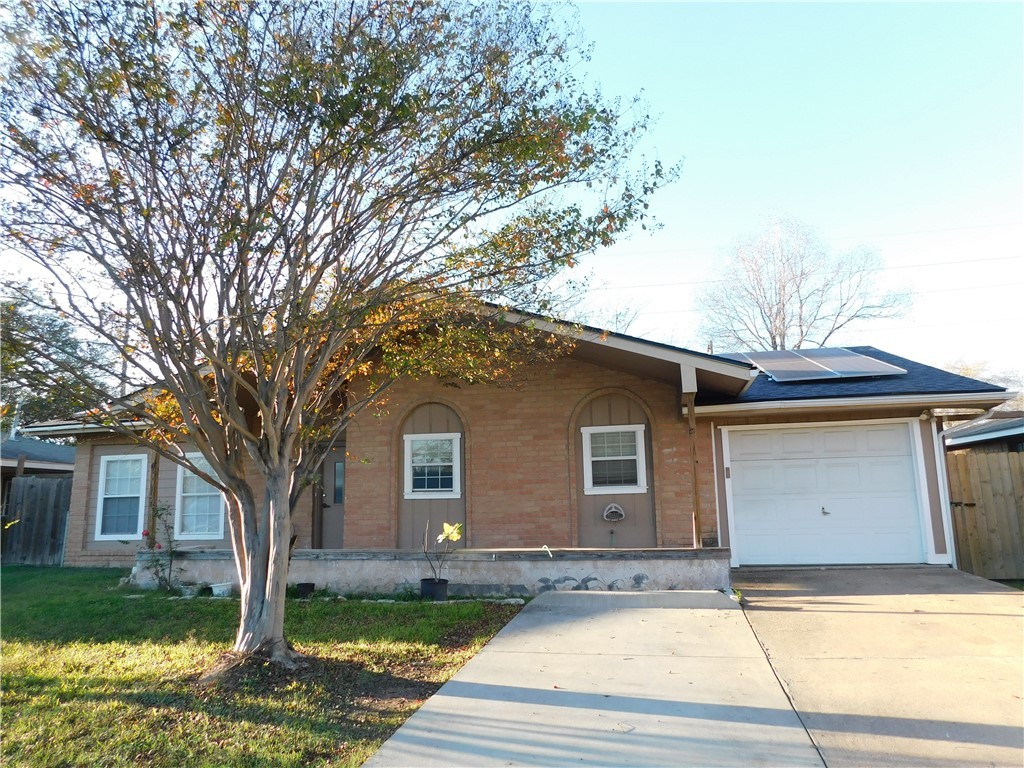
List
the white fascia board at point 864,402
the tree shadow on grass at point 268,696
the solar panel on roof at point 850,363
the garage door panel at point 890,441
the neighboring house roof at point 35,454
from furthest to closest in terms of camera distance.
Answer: the neighboring house roof at point 35,454
the solar panel on roof at point 850,363
the garage door panel at point 890,441
the white fascia board at point 864,402
the tree shadow on grass at point 268,696

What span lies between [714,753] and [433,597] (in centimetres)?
575

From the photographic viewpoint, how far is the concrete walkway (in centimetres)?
449

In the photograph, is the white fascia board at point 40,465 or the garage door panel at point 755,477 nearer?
the garage door panel at point 755,477

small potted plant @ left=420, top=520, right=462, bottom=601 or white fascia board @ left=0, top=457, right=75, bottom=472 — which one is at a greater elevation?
white fascia board @ left=0, top=457, right=75, bottom=472

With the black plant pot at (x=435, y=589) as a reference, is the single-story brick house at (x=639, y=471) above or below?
above

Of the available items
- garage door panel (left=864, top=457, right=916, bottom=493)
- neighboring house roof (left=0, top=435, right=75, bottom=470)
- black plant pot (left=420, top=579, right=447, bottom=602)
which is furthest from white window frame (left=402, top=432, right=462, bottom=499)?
neighboring house roof (left=0, top=435, right=75, bottom=470)

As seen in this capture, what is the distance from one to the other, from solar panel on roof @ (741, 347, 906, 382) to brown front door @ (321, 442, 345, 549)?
7.74 m

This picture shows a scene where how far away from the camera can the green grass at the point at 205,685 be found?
189 inches

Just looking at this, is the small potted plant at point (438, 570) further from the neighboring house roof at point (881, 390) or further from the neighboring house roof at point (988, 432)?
the neighboring house roof at point (988, 432)

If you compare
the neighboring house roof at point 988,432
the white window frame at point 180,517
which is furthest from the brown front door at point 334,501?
the neighboring house roof at point 988,432

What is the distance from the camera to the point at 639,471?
1191cm

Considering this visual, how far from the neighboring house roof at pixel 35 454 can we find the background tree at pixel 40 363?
14.9 meters

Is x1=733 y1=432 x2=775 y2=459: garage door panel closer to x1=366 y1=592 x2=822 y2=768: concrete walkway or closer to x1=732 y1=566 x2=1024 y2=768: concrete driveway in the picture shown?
x1=732 y1=566 x2=1024 y2=768: concrete driveway

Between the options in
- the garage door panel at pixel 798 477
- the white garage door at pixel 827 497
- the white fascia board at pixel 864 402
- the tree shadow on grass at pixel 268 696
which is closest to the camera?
the tree shadow on grass at pixel 268 696
